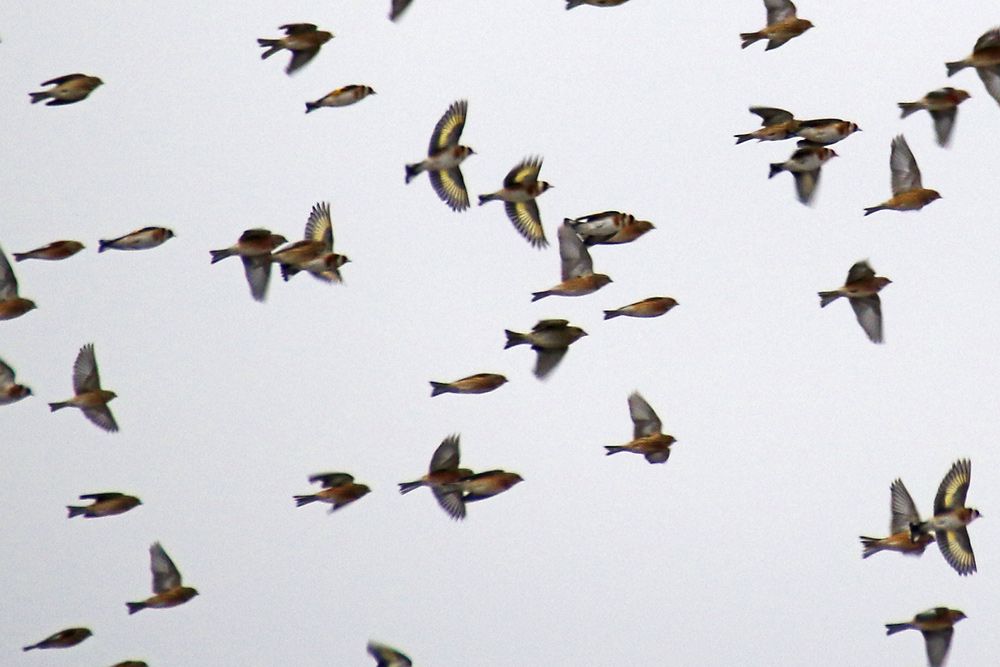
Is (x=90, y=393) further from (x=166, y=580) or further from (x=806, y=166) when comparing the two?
(x=806, y=166)

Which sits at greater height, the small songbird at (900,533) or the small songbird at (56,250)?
the small songbird at (56,250)

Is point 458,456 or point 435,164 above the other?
point 435,164

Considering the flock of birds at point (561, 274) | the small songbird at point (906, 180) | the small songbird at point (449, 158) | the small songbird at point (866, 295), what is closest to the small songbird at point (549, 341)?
the flock of birds at point (561, 274)

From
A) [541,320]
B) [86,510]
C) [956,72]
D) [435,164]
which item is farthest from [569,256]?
[86,510]

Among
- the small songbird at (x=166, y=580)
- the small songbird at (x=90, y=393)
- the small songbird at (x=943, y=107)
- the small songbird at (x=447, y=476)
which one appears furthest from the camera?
the small songbird at (x=166, y=580)

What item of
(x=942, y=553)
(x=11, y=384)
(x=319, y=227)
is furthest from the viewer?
A: (x=319, y=227)

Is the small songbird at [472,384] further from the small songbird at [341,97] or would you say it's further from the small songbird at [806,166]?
the small songbird at [806,166]

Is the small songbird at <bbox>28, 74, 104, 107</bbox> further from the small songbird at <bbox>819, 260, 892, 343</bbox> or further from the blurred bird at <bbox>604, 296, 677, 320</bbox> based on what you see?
the small songbird at <bbox>819, 260, 892, 343</bbox>

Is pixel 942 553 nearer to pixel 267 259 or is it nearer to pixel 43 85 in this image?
pixel 267 259

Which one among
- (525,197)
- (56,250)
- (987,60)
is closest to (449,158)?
(525,197)
